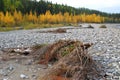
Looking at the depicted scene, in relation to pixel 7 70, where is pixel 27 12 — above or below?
below

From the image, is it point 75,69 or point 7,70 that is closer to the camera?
point 75,69

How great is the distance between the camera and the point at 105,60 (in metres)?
11.6

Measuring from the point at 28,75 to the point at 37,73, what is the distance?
425 millimetres

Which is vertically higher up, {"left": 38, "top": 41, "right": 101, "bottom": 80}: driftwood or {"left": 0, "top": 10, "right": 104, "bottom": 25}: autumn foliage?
{"left": 38, "top": 41, "right": 101, "bottom": 80}: driftwood

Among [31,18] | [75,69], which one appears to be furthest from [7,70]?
[31,18]

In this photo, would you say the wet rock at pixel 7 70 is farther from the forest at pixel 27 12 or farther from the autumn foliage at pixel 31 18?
the autumn foliage at pixel 31 18

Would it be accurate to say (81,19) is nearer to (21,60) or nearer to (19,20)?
(19,20)

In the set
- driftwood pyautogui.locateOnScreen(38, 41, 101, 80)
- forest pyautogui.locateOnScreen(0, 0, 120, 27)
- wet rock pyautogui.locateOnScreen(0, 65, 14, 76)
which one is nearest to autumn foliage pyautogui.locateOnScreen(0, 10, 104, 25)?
forest pyautogui.locateOnScreen(0, 0, 120, 27)

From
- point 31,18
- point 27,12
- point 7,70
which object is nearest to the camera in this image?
point 7,70

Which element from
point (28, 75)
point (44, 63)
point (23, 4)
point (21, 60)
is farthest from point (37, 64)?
point (23, 4)

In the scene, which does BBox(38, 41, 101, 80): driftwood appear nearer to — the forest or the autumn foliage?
the forest

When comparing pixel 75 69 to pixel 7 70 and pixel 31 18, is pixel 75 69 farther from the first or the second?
pixel 31 18

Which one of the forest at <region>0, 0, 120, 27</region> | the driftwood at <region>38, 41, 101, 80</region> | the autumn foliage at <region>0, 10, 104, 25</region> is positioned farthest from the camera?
the forest at <region>0, 0, 120, 27</region>

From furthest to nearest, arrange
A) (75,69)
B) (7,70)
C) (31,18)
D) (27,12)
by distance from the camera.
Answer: (27,12)
(31,18)
(7,70)
(75,69)
